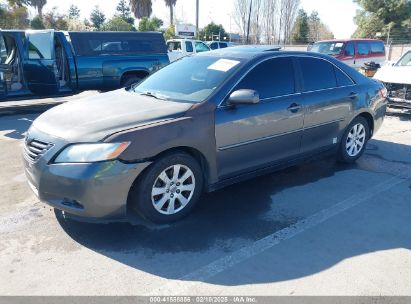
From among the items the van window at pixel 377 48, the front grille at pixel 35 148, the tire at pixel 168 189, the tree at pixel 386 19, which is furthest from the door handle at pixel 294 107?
the tree at pixel 386 19

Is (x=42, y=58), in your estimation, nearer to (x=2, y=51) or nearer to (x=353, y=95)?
(x=2, y=51)

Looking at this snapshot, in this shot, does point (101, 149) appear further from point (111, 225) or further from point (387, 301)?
point (387, 301)

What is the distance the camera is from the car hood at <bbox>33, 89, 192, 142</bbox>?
11.0ft

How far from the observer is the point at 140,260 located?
3.17 metres

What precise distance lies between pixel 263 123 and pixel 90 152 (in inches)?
76.1

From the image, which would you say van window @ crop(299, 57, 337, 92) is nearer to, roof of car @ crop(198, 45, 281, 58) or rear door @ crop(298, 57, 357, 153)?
rear door @ crop(298, 57, 357, 153)

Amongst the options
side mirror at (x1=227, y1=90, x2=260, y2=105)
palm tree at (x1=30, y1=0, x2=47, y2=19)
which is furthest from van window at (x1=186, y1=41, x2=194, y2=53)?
palm tree at (x1=30, y1=0, x2=47, y2=19)

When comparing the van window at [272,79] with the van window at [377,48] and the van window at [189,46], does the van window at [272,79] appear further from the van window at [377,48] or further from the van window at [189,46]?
the van window at [189,46]

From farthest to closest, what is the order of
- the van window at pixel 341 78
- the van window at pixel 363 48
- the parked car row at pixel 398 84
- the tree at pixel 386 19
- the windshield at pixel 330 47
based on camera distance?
the tree at pixel 386 19 → the van window at pixel 363 48 → the windshield at pixel 330 47 → the parked car row at pixel 398 84 → the van window at pixel 341 78

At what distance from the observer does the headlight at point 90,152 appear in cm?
322

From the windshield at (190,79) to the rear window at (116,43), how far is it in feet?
19.3

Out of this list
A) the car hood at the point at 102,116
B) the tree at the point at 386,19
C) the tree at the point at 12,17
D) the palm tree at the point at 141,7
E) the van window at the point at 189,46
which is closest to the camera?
the car hood at the point at 102,116

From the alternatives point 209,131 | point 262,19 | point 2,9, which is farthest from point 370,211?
point 262,19

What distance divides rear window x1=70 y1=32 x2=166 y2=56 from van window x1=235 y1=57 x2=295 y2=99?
271 inches
